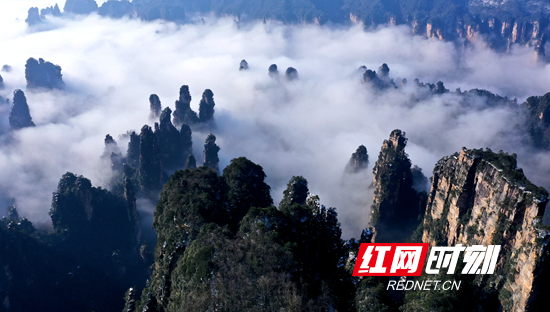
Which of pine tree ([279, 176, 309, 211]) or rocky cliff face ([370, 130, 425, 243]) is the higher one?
rocky cliff face ([370, 130, 425, 243])

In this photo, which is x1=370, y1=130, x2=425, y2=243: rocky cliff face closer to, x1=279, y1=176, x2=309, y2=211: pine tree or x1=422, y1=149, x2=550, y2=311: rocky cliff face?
x1=422, y1=149, x2=550, y2=311: rocky cliff face

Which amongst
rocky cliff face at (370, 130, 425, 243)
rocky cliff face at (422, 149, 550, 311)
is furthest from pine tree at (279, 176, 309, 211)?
rocky cliff face at (370, 130, 425, 243)

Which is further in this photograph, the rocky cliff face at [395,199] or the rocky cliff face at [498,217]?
the rocky cliff face at [395,199]

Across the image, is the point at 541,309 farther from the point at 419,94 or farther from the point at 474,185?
the point at 419,94

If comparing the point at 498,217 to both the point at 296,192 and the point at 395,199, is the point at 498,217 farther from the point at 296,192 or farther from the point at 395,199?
the point at 395,199

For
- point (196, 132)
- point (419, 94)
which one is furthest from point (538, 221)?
point (419, 94)

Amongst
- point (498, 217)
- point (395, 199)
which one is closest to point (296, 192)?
point (498, 217)

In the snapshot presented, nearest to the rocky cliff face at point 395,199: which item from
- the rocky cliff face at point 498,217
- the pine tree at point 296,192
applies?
the rocky cliff face at point 498,217

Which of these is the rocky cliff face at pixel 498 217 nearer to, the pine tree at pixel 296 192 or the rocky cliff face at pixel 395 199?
the rocky cliff face at pixel 395 199
